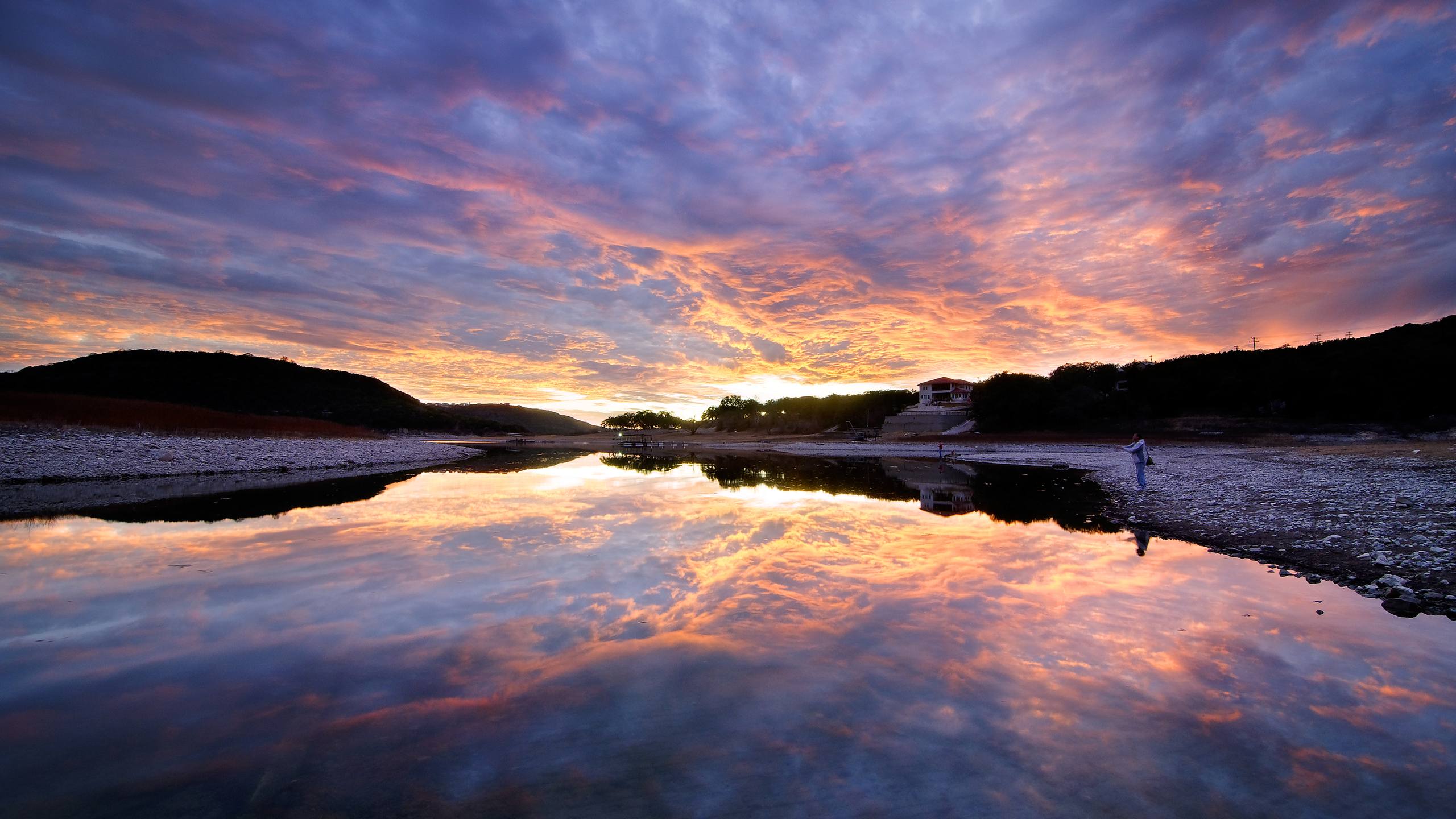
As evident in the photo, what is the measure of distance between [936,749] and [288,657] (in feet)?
22.5

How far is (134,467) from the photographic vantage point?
85.7 feet

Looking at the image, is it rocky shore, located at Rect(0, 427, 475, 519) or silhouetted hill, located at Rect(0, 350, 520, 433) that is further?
silhouetted hill, located at Rect(0, 350, 520, 433)

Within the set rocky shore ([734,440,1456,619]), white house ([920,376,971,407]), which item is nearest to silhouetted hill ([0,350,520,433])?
white house ([920,376,971,407])

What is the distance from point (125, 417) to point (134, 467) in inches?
690

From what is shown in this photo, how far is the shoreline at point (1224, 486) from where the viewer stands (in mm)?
10086

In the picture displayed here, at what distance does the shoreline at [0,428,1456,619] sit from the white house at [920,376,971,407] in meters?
71.9

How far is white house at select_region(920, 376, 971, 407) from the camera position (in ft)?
396

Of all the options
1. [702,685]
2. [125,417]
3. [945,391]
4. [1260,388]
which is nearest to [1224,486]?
[702,685]

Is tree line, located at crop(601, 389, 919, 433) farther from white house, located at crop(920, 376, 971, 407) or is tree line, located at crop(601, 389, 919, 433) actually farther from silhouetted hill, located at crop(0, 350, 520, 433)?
silhouetted hill, located at crop(0, 350, 520, 433)

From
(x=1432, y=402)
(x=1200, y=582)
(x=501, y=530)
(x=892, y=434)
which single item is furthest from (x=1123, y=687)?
(x=892, y=434)

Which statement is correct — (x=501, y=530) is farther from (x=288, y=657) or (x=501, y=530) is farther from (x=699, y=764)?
(x=699, y=764)

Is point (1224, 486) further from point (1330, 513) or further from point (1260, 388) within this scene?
point (1260, 388)

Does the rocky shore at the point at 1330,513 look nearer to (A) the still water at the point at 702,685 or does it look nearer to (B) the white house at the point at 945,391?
(A) the still water at the point at 702,685

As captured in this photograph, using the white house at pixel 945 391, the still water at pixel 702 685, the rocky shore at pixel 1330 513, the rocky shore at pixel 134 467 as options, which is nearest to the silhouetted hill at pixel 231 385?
the rocky shore at pixel 134 467
